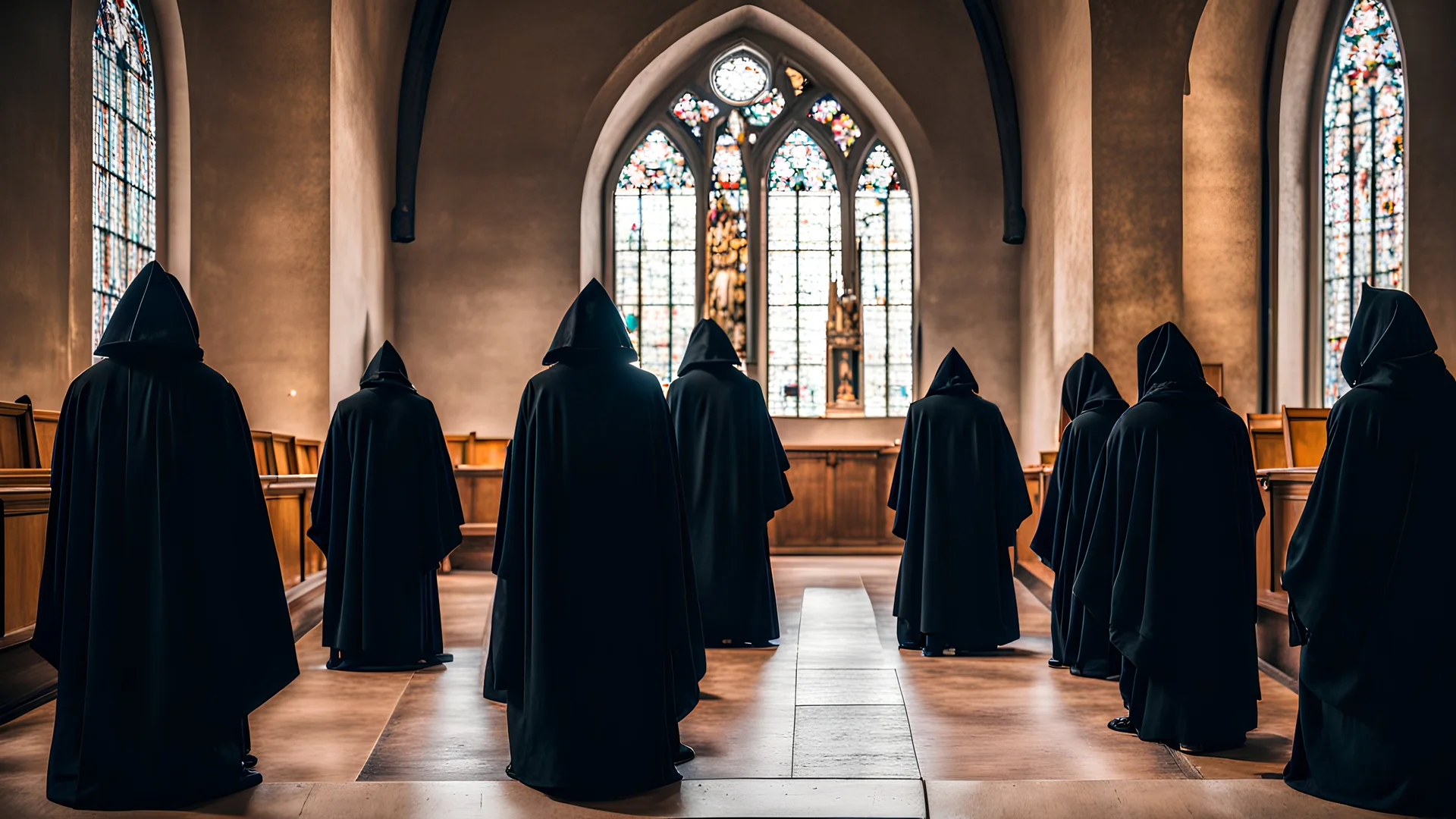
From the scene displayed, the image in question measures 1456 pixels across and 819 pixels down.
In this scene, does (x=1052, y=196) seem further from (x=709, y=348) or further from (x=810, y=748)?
(x=810, y=748)

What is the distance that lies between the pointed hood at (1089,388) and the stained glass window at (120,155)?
834 centimetres

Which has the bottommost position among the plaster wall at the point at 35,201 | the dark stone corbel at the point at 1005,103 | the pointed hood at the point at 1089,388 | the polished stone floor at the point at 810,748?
the polished stone floor at the point at 810,748

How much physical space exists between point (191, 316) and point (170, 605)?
0.94 meters

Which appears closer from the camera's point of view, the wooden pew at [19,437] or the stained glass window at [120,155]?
the wooden pew at [19,437]

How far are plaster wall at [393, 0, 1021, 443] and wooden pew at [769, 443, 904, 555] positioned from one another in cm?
196

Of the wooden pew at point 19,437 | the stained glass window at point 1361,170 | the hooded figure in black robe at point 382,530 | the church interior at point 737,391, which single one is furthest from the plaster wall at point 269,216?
the stained glass window at point 1361,170

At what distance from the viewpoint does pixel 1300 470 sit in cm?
601

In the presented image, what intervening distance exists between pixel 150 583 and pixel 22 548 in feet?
6.05

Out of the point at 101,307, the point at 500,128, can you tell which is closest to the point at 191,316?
the point at 101,307

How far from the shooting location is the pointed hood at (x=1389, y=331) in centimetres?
379

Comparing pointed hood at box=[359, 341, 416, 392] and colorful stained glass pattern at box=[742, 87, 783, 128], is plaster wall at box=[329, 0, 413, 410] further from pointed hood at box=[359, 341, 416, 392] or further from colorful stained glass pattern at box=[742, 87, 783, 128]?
pointed hood at box=[359, 341, 416, 392]

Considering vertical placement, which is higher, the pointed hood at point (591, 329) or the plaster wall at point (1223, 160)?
the plaster wall at point (1223, 160)

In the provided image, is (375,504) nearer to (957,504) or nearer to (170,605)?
(170,605)

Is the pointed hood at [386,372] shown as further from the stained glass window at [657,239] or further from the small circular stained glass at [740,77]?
the small circular stained glass at [740,77]
